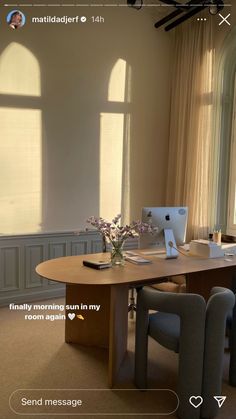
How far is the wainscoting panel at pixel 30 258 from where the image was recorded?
427 centimetres

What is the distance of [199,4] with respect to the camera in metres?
4.37

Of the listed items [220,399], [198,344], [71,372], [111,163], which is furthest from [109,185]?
[220,399]

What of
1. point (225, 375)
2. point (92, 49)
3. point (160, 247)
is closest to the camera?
point (225, 375)

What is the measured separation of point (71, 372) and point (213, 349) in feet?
3.65

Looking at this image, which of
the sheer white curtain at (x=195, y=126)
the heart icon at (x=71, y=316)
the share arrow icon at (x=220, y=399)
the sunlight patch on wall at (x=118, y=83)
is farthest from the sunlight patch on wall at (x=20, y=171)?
the share arrow icon at (x=220, y=399)

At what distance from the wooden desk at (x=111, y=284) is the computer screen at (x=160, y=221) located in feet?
0.50

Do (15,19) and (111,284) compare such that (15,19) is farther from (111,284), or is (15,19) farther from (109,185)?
(111,284)

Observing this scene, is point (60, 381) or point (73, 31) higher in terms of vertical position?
point (73, 31)

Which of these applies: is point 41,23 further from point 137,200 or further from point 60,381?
point 60,381

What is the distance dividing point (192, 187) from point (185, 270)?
205 centimetres

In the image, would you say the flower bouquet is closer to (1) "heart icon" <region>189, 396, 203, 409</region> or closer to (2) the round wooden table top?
(2) the round wooden table top

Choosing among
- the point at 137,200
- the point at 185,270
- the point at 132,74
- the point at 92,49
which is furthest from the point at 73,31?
the point at 185,270

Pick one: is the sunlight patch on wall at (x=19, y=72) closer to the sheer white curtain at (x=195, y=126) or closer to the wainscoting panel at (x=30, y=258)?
the wainscoting panel at (x=30, y=258)

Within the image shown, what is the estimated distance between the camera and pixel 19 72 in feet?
14.1
